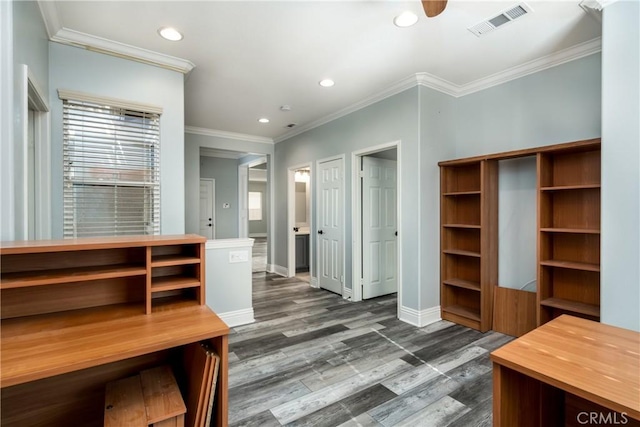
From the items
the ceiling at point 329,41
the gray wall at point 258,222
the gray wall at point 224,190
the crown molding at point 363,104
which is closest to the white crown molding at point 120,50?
the ceiling at point 329,41

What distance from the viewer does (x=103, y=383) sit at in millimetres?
1564

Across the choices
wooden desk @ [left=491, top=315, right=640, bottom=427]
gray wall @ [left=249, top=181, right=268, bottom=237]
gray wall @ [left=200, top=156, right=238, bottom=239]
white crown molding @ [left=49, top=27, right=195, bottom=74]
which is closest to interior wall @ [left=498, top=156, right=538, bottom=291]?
wooden desk @ [left=491, top=315, right=640, bottom=427]

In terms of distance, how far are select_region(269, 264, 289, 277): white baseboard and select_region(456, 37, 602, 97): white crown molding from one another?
4.00m

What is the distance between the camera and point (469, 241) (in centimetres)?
352

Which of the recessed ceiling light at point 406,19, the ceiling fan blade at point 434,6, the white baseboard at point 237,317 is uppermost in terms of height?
the recessed ceiling light at point 406,19

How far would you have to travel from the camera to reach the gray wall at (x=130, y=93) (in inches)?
97.9

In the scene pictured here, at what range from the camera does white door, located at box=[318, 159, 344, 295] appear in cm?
453

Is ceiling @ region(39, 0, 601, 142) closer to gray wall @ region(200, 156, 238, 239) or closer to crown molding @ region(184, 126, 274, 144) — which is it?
crown molding @ region(184, 126, 274, 144)

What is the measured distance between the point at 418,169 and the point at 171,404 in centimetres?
294

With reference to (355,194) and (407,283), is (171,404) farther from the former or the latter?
(355,194)

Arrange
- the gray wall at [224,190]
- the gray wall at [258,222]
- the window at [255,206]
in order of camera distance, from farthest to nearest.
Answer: the window at [255,206], the gray wall at [258,222], the gray wall at [224,190]

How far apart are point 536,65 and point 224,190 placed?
675cm

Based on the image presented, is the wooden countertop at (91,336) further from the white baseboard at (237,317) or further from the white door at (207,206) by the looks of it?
the white door at (207,206)

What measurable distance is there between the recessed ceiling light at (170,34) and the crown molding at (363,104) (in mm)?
2201
